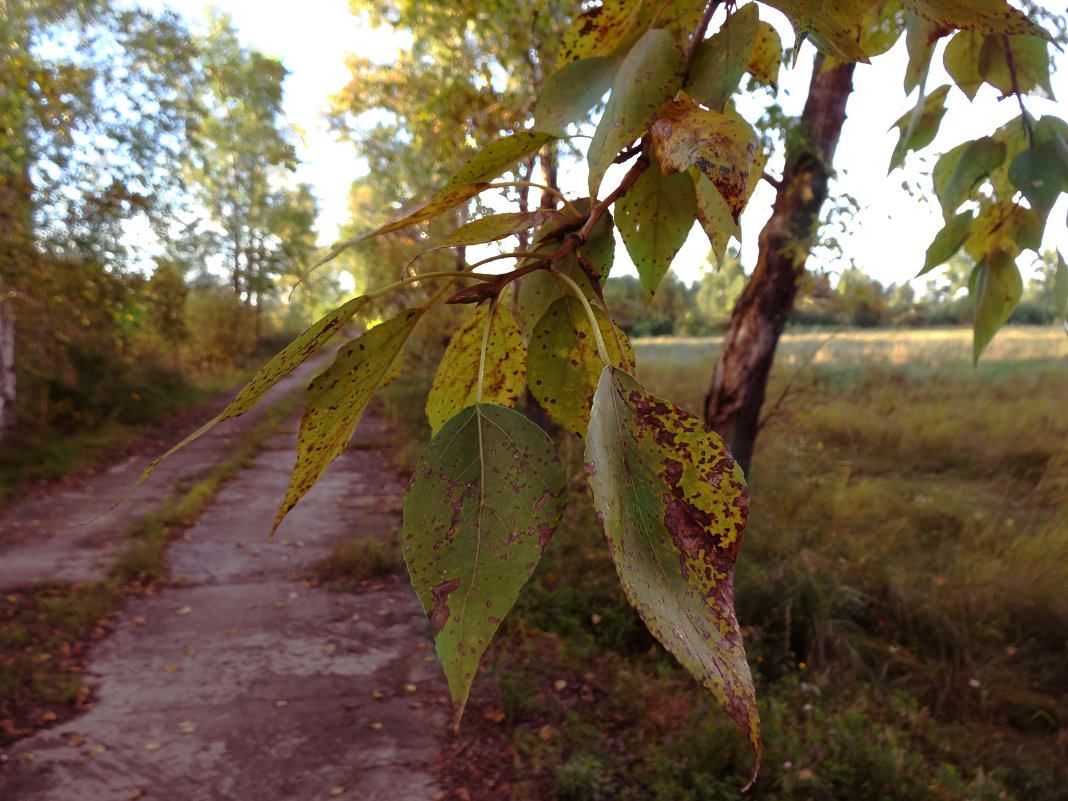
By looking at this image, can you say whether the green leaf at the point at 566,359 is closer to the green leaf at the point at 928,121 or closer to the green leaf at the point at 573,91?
the green leaf at the point at 573,91

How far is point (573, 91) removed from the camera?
0.40m

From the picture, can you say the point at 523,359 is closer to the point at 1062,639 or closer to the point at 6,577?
the point at 1062,639

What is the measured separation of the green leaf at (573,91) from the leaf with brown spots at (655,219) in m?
0.06

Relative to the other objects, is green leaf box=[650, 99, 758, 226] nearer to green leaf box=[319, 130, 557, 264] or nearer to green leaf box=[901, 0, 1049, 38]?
green leaf box=[319, 130, 557, 264]

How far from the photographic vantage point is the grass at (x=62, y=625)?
3.27 m

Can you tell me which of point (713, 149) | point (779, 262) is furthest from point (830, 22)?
point (779, 262)

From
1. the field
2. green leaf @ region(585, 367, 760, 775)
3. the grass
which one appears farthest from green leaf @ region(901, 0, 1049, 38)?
the grass

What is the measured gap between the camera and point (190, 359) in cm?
1669

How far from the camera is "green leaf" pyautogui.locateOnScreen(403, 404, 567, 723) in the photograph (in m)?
0.23

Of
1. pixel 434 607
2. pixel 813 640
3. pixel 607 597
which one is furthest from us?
pixel 607 597

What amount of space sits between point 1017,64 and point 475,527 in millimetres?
766

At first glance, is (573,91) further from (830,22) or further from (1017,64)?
(1017,64)

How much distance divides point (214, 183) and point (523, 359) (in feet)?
72.5

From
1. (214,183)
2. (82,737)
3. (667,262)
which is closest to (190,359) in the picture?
(214,183)
